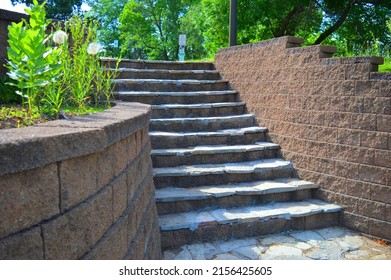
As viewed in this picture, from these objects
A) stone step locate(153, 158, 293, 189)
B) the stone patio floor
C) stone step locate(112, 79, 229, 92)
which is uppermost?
stone step locate(112, 79, 229, 92)

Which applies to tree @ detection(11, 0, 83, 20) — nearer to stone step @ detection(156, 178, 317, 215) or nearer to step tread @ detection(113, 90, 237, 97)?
step tread @ detection(113, 90, 237, 97)

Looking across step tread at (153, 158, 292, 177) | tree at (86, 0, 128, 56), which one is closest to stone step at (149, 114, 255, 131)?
step tread at (153, 158, 292, 177)

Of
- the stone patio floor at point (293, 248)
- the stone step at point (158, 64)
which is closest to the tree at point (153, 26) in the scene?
the stone step at point (158, 64)

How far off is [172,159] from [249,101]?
6.37 ft

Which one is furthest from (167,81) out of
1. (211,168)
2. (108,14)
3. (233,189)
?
(108,14)

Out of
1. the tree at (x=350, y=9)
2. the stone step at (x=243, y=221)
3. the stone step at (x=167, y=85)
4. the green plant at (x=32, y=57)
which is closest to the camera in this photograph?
the green plant at (x=32, y=57)

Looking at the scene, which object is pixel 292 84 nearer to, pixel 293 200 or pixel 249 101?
pixel 249 101

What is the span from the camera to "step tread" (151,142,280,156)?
4695mm

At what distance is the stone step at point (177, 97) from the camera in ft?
17.8

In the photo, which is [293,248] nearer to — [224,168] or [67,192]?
[224,168]

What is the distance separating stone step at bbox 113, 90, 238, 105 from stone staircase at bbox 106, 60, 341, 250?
0.05 feet

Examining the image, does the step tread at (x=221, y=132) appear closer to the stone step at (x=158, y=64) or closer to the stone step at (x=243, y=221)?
the stone step at (x=243, y=221)

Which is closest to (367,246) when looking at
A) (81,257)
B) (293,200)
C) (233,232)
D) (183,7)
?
(293,200)

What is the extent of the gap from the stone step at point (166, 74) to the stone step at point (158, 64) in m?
0.27
